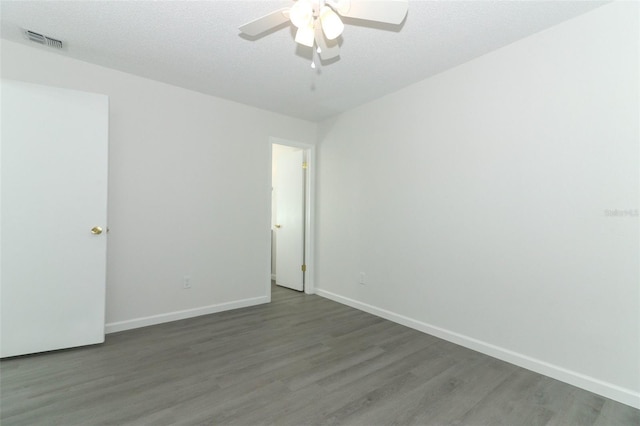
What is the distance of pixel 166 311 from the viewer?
3305mm

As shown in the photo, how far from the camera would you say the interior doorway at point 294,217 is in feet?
14.9

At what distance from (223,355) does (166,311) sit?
45.8 inches

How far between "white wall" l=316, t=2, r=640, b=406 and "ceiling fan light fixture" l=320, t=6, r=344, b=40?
1647 mm

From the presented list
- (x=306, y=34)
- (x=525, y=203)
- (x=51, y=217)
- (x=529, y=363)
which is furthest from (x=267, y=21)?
(x=529, y=363)

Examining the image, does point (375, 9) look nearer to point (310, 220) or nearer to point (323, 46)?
point (323, 46)

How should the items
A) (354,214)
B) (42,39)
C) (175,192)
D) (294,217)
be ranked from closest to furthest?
(42,39)
(175,192)
(354,214)
(294,217)

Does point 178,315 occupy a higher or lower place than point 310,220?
lower

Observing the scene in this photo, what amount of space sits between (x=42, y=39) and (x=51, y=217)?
1433 mm

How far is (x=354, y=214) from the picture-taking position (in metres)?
3.94

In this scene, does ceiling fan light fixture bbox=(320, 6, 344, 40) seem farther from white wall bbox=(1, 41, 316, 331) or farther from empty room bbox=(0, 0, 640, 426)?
white wall bbox=(1, 41, 316, 331)

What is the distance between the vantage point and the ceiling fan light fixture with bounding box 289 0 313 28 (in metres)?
1.57

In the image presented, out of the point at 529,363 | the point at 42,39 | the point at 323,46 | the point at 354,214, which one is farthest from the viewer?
the point at 354,214

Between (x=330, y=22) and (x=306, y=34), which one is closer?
(x=330, y=22)

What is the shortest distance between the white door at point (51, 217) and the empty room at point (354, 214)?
Result: 15 mm
